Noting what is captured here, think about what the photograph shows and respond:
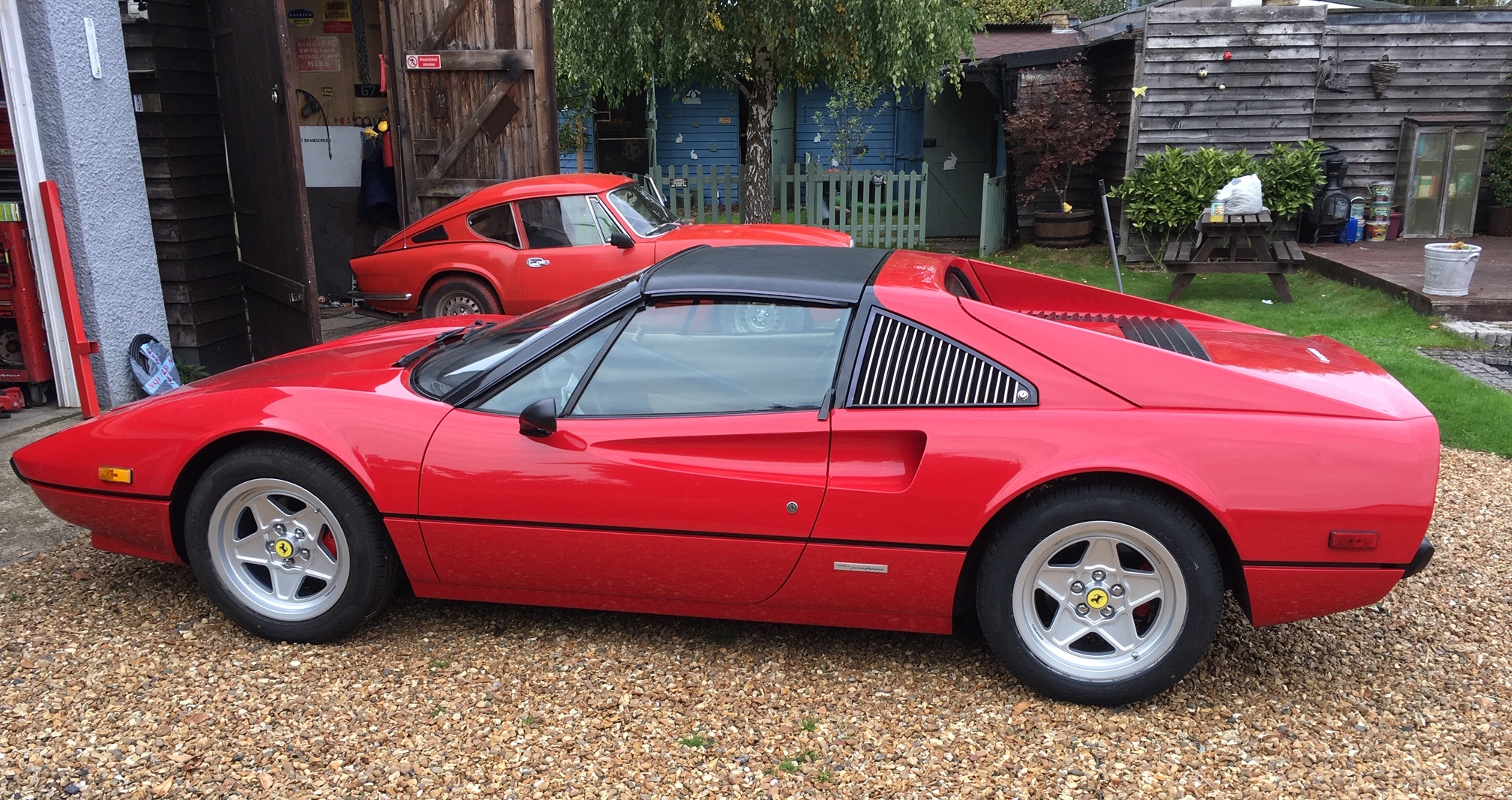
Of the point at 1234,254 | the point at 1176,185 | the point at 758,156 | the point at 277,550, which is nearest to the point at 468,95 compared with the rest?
the point at 758,156

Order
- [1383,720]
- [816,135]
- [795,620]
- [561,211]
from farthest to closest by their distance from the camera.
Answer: [816,135] < [561,211] < [795,620] < [1383,720]

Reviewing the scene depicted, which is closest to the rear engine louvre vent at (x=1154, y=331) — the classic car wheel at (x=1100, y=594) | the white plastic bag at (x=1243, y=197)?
the classic car wheel at (x=1100, y=594)

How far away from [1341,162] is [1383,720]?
1187cm

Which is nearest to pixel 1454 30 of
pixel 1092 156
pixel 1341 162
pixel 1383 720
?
pixel 1341 162

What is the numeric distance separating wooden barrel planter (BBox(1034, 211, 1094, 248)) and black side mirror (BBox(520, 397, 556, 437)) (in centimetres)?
1198

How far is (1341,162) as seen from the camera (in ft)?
42.8

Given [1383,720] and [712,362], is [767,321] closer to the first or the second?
[712,362]

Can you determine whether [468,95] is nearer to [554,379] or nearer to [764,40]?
[764,40]

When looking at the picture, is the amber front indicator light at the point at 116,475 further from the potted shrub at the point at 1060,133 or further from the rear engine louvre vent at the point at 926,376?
the potted shrub at the point at 1060,133

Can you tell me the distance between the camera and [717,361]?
339 centimetres

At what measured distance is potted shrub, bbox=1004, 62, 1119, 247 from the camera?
44.1 ft

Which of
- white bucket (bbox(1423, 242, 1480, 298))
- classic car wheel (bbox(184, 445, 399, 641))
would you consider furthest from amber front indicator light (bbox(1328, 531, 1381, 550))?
white bucket (bbox(1423, 242, 1480, 298))

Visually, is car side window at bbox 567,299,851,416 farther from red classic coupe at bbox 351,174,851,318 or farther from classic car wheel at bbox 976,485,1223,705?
red classic coupe at bbox 351,174,851,318

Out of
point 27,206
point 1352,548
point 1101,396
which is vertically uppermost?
point 27,206
